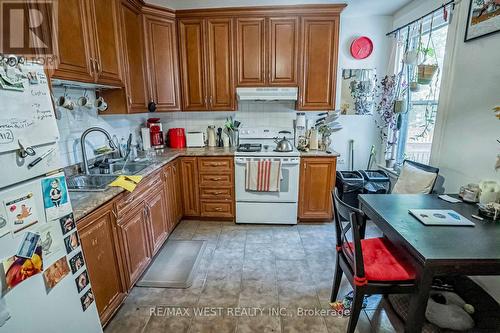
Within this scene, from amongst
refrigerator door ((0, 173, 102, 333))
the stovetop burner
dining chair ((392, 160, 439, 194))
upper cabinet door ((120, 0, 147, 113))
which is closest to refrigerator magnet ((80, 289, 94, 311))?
refrigerator door ((0, 173, 102, 333))

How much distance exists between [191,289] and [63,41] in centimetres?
202

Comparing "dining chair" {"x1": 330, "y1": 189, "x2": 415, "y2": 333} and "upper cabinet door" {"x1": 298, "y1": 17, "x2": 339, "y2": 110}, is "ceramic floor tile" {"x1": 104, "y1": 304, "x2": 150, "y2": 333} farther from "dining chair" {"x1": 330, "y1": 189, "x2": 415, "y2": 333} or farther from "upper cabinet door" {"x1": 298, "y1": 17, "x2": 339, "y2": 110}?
"upper cabinet door" {"x1": 298, "y1": 17, "x2": 339, "y2": 110}

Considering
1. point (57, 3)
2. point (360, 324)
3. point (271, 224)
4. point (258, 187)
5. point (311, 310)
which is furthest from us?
point (271, 224)

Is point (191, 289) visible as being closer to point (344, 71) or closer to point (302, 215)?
point (302, 215)

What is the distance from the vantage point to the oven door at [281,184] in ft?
9.66

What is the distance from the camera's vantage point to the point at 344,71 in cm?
333

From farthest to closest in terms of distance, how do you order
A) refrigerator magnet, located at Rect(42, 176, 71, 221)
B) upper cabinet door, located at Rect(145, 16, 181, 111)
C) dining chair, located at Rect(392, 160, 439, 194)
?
upper cabinet door, located at Rect(145, 16, 181, 111) → dining chair, located at Rect(392, 160, 439, 194) → refrigerator magnet, located at Rect(42, 176, 71, 221)

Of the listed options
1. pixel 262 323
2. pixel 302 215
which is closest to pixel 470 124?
pixel 302 215

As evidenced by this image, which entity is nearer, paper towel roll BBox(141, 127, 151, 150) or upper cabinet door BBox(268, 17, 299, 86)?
upper cabinet door BBox(268, 17, 299, 86)

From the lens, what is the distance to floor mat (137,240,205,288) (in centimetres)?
216

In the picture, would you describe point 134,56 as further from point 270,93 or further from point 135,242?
point 135,242

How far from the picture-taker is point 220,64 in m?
3.10

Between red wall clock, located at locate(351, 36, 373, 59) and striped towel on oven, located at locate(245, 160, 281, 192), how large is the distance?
179 cm

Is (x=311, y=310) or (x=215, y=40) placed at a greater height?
(x=215, y=40)
